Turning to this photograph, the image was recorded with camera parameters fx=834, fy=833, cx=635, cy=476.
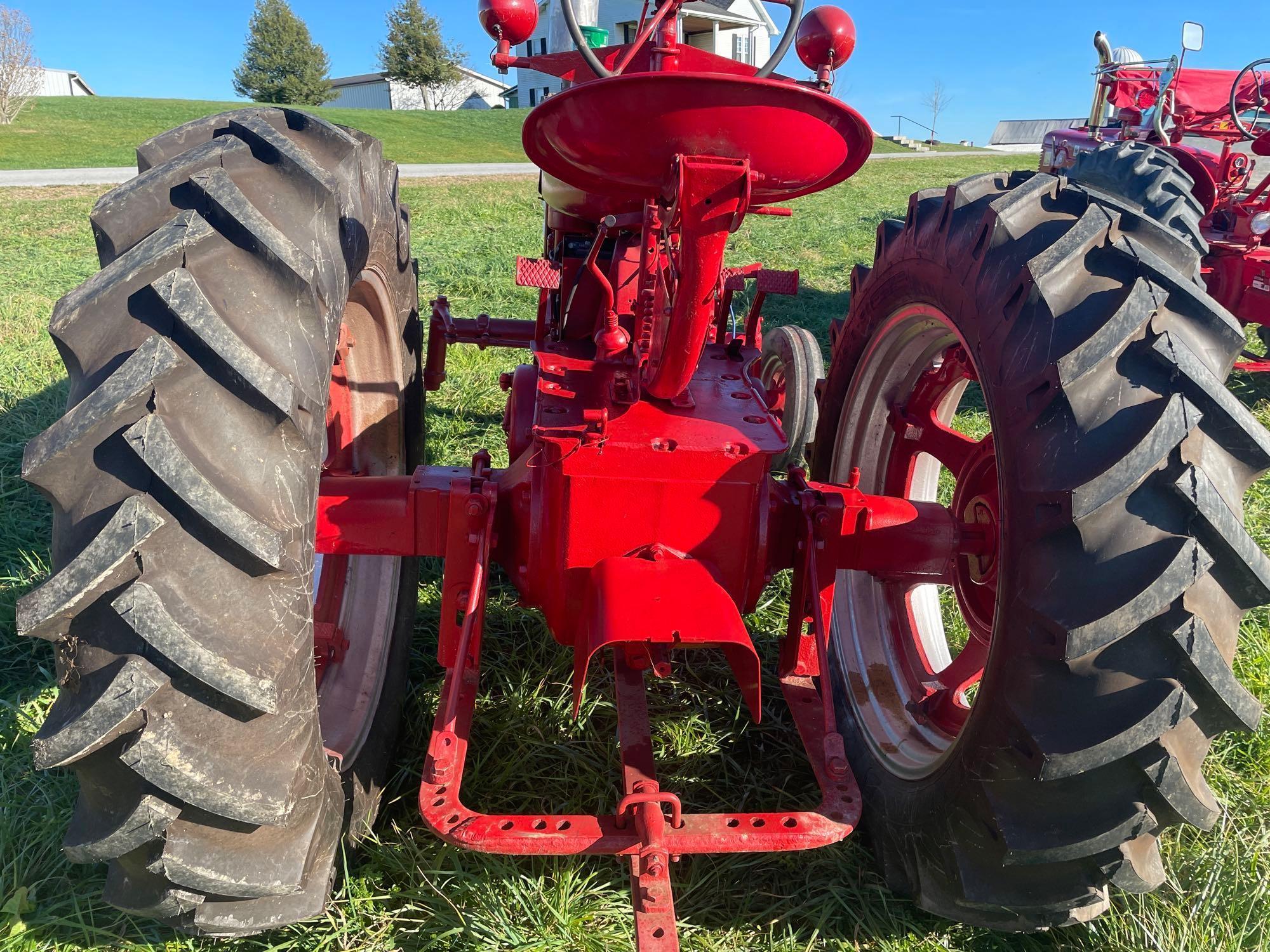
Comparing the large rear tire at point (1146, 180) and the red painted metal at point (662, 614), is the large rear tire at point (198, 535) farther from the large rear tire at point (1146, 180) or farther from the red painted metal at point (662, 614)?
the large rear tire at point (1146, 180)

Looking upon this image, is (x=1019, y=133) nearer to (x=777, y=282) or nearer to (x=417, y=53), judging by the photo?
(x=417, y=53)

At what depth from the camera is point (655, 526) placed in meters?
1.99

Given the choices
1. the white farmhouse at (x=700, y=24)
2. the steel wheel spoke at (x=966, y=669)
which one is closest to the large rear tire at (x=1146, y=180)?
the white farmhouse at (x=700, y=24)

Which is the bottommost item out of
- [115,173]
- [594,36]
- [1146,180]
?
[1146,180]

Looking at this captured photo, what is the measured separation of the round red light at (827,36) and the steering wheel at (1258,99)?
487 centimetres

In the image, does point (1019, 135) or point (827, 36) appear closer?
point (827, 36)

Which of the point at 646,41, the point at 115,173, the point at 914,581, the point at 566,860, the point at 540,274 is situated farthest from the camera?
the point at 115,173

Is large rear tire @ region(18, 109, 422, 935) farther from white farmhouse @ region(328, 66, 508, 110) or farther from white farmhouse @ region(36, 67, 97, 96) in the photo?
white farmhouse @ region(36, 67, 97, 96)

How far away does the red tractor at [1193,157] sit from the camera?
4.59 meters

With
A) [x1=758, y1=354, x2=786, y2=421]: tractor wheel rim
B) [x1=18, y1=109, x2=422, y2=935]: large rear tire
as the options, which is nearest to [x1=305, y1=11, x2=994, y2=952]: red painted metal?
[x1=18, y1=109, x2=422, y2=935]: large rear tire

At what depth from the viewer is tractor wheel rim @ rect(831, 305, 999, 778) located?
2287 mm

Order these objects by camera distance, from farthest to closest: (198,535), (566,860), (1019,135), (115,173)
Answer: (1019,135) → (115,173) → (566,860) → (198,535)

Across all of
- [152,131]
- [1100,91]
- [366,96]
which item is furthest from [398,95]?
[1100,91]

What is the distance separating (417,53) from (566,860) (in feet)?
175
